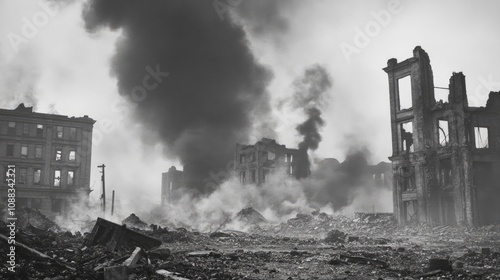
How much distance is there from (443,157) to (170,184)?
45215mm

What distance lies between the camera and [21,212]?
25.6 metres

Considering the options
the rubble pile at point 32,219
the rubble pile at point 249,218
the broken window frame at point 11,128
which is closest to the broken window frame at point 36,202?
the broken window frame at point 11,128

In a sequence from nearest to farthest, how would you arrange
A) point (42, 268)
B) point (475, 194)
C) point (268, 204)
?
point (42, 268)
point (475, 194)
point (268, 204)

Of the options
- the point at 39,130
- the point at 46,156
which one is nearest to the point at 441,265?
the point at 46,156

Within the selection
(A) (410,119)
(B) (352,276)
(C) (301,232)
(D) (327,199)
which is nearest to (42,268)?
(B) (352,276)

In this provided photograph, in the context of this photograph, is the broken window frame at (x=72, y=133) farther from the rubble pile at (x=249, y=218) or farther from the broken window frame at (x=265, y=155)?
the broken window frame at (x=265, y=155)

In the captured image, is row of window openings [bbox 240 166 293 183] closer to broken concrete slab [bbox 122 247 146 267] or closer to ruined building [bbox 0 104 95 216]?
ruined building [bbox 0 104 95 216]

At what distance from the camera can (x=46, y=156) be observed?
45.9 metres

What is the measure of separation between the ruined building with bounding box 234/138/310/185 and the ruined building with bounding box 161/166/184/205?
1291 centimetres

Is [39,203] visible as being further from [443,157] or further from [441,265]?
[441,265]

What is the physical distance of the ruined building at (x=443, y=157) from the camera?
3067 cm

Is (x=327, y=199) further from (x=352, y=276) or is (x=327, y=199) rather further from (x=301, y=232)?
(x=352, y=276)

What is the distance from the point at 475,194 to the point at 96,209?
114ft

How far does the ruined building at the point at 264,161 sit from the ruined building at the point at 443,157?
19565 mm
